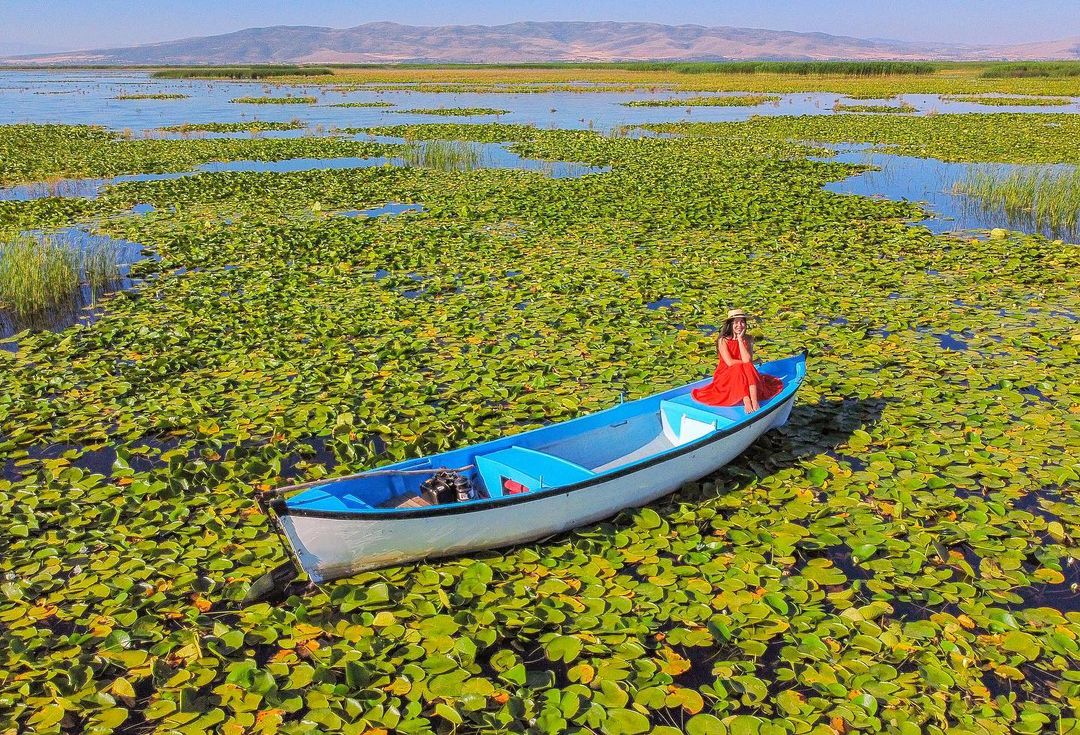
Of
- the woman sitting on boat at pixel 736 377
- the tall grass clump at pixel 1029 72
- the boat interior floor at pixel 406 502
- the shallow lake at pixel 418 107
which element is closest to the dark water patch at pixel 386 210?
the woman sitting on boat at pixel 736 377

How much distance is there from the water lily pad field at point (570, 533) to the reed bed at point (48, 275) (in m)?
0.57

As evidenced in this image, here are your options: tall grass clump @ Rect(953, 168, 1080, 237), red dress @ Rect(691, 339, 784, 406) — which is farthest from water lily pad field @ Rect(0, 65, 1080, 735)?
tall grass clump @ Rect(953, 168, 1080, 237)

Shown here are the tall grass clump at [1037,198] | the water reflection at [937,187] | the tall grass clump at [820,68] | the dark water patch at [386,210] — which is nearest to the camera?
the tall grass clump at [1037,198]

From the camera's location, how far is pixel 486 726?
401 centimetres

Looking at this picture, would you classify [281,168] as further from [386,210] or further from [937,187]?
[937,187]

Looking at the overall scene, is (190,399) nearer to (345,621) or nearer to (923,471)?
(345,621)

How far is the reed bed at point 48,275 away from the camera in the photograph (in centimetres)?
1063

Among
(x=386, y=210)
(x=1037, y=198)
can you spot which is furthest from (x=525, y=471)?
(x=1037, y=198)

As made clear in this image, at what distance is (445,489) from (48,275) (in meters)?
8.83

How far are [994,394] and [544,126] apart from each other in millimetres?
30250

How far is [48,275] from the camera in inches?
437

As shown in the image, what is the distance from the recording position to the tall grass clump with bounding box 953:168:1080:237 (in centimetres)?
1525

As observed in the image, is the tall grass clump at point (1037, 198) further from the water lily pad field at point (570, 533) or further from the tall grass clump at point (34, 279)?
the tall grass clump at point (34, 279)

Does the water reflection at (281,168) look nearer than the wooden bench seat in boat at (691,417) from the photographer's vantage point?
No
